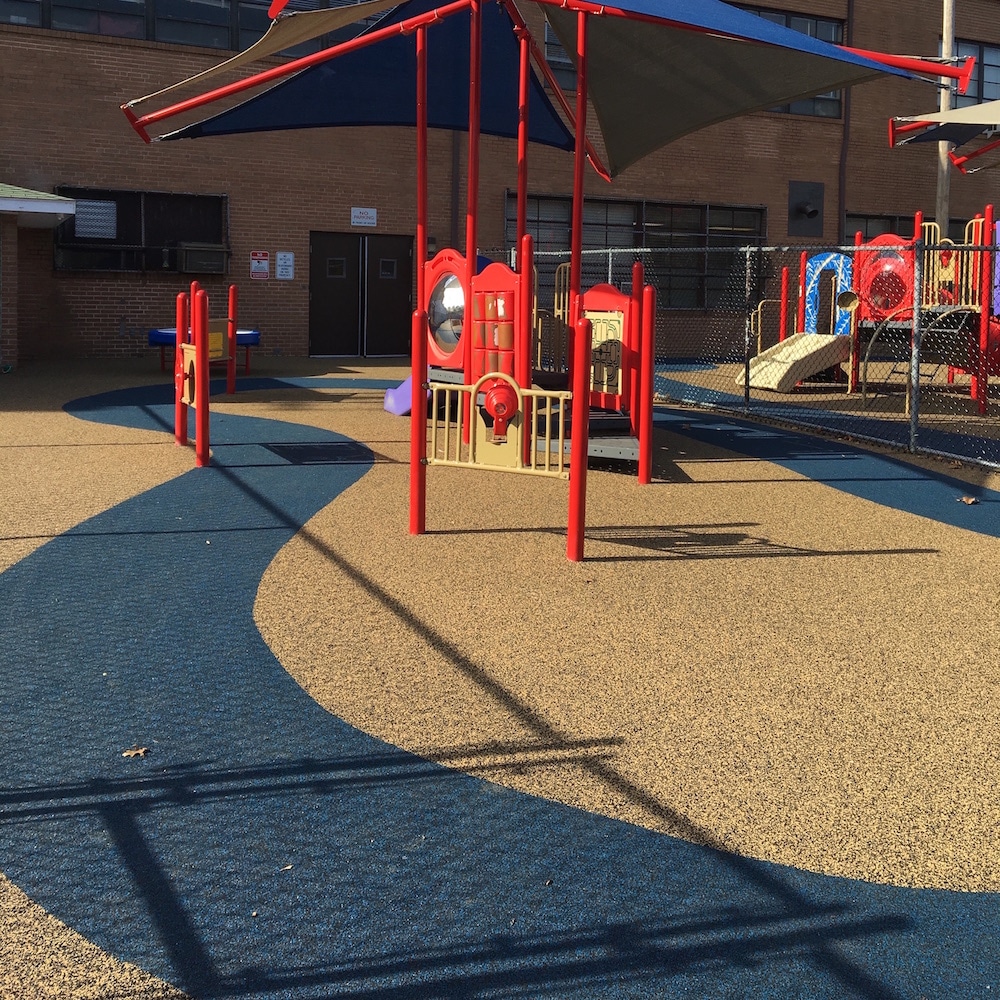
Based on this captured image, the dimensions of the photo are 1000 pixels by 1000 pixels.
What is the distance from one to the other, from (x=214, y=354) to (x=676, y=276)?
1493 cm

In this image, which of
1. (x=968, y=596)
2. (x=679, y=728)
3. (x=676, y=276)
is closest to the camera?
(x=679, y=728)

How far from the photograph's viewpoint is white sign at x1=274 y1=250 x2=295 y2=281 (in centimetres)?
2233

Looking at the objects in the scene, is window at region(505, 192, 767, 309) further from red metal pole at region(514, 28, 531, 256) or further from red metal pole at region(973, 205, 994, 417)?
red metal pole at region(514, 28, 531, 256)

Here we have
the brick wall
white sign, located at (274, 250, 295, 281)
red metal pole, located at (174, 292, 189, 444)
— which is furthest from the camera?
white sign, located at (274, 250, 295, 281)

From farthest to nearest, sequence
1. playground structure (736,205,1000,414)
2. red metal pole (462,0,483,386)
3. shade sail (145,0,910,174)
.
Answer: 1. playground structure (736,205,1000,414)
2. shade sail (145,0,910,174)
3. red metal pole (462,0,483,386)

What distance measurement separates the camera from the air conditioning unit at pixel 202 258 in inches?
844

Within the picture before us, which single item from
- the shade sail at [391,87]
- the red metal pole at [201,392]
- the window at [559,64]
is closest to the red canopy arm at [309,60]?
the red metal pole at [201,392]

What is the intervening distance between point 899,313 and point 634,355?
8098 millimetres

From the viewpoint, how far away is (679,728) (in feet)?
14.4

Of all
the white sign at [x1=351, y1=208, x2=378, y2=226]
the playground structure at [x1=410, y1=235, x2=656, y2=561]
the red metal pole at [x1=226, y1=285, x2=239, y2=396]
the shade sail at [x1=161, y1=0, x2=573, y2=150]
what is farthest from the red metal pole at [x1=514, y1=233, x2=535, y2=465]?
the white sign at [x1=351, y1=208, x2=378, y2=226]

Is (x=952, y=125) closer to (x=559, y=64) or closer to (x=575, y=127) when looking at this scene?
(x=559, y=64)

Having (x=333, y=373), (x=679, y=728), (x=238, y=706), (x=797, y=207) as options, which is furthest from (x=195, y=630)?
(x=797, y=207)

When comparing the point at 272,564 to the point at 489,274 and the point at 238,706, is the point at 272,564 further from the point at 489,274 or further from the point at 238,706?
the point at 489,274

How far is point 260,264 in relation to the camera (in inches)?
874
